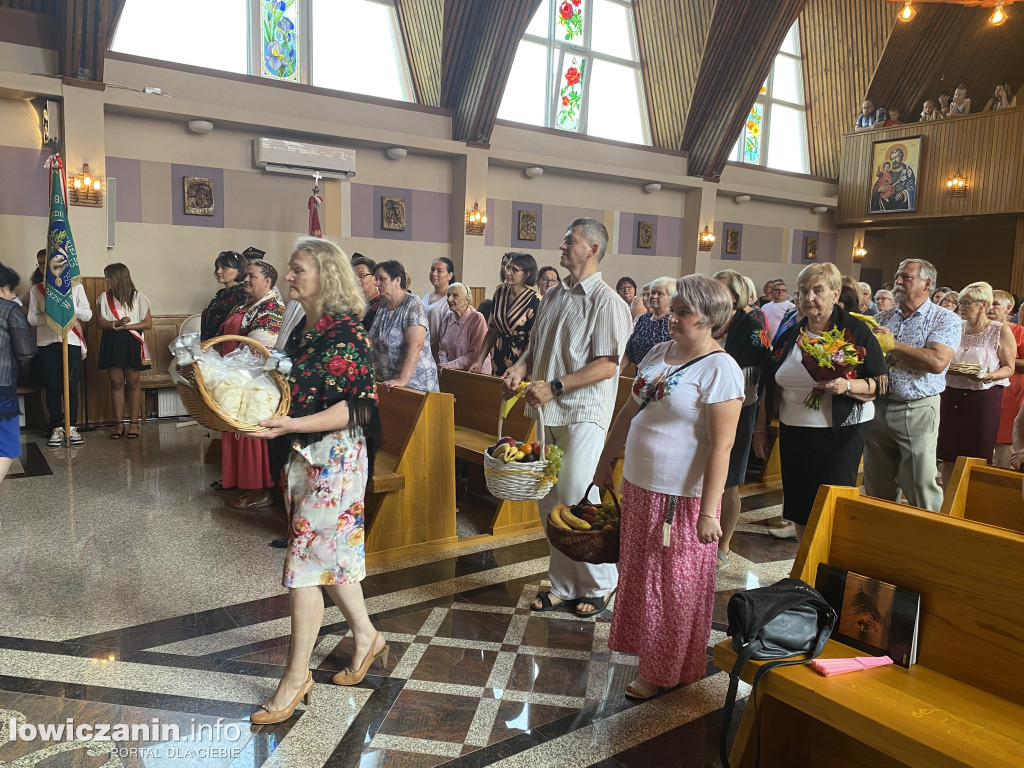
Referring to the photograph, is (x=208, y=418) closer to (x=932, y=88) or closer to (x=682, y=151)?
(x=682, y=151)

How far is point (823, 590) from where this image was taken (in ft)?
7.43

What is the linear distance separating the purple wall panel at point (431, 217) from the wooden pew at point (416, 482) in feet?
20.5

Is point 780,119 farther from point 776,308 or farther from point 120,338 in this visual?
point 120,338

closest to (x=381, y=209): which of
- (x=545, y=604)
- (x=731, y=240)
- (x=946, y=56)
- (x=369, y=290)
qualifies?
(x=369, y=290)

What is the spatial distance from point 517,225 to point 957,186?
778cm

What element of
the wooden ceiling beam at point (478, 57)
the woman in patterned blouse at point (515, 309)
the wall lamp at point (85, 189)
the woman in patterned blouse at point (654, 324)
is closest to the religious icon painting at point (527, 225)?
the wooden ceiling beam at point (478, 57)

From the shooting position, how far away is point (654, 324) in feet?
15.5

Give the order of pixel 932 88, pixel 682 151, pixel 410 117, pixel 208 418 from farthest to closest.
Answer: pixel 932 88
pixel 682 151
pixel 410 117
pixel 208 418

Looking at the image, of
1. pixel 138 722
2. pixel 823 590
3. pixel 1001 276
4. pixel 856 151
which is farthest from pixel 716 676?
pixel 1001 276

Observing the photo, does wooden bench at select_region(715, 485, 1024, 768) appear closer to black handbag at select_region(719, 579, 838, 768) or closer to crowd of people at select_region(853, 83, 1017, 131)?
black handbag at select_region(719, 579, 838, 768)

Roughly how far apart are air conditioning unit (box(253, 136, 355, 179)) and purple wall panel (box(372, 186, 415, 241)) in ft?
1.67

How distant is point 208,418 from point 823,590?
1.86 metres

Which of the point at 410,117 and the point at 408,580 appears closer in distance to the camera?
the point at 408,580

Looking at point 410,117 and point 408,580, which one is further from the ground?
point 410,117
